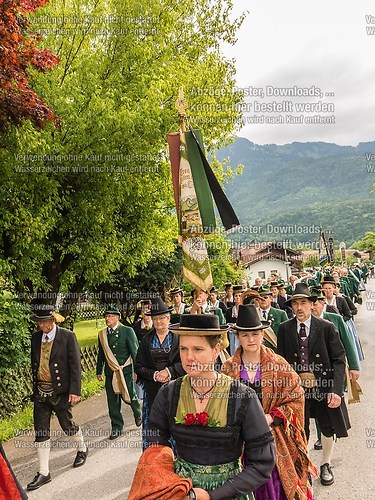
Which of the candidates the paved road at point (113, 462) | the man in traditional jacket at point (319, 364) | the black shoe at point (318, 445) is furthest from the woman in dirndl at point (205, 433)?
the black shoe at point (318, 445)

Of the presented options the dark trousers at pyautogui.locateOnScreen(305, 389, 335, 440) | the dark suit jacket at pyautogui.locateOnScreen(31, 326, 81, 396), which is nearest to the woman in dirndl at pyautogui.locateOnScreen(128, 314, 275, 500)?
the dark trousers at pyautogui.locateOnScreen(305, 389, 335, 440)

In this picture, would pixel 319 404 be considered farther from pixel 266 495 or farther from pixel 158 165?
pixel 158 165

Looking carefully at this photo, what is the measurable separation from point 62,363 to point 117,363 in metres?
1.70

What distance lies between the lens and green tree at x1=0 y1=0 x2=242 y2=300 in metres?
9.76

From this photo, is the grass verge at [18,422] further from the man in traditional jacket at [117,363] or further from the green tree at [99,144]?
the green tree at [99,144]

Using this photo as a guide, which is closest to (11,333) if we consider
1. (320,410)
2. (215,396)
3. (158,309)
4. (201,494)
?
(158,309)

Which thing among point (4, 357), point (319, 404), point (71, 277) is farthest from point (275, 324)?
point (71, 277)

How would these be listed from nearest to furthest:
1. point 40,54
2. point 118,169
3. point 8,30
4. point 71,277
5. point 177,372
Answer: point 177,372 < point 8,30 < point 40,54 < point 118,169 < point 71,277

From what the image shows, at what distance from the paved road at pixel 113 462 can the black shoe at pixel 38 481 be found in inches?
3.1

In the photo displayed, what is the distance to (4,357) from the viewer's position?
865cm

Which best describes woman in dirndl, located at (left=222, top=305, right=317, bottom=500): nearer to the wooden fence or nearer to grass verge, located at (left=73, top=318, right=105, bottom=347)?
the wooden fence

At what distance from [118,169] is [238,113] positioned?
677cm

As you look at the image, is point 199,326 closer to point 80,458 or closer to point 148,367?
point 148,367

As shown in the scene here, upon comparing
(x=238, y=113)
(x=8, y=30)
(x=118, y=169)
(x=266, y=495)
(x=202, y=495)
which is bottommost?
(x=266, y=495)
